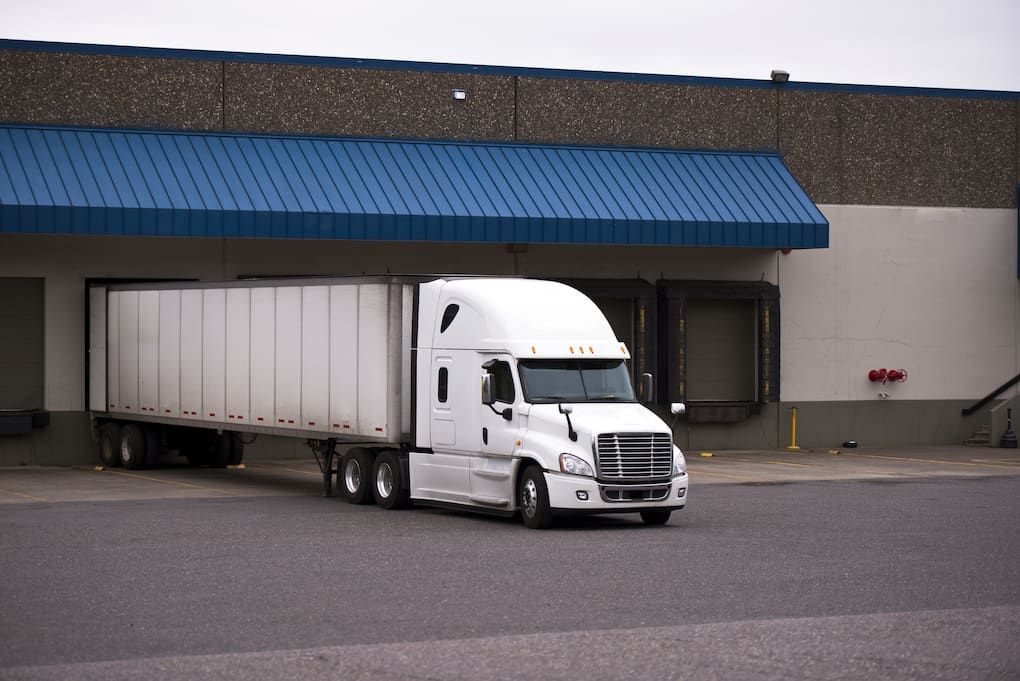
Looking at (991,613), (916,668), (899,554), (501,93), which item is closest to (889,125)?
(501,93)

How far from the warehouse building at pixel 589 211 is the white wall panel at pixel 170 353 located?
2.49 meters

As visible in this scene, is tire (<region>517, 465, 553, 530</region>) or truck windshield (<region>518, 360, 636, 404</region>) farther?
truck windshield (<region>518, 360, 636, 404</region>)

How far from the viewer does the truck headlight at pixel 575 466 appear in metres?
18.8

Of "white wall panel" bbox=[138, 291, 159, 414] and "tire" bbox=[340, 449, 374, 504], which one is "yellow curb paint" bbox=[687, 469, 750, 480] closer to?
"tire" bbox=[340, 449, 374, 504]

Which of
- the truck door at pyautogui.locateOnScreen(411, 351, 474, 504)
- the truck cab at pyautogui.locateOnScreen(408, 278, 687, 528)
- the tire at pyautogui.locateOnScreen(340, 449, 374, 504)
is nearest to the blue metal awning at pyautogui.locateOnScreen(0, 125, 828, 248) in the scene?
the tire at pyautogui.locateOnScreen(340, 449, 374, 504)

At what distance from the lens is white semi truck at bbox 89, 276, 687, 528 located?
1909 cm

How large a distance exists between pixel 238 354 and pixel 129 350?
4.56 m

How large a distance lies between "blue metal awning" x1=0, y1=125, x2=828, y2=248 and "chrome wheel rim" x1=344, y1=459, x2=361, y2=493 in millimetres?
8604

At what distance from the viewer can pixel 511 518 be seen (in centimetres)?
2062

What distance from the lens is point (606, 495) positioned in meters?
18.8

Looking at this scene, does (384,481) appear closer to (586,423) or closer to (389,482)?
(389,482)

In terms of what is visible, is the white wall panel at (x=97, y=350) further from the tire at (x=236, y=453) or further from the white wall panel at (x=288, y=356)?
the white wall panel at (x=288, y=356)

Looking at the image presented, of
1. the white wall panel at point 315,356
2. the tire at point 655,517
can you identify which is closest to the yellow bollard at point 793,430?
the white wall panel at point 315,356

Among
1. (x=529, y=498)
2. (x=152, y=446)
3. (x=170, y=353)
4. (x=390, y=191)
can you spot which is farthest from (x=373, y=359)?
(x=390, y=191)
